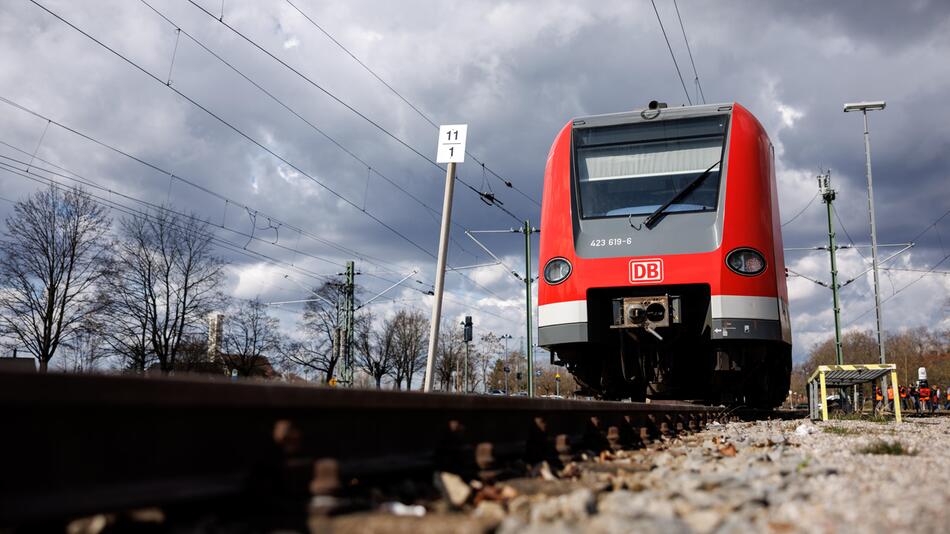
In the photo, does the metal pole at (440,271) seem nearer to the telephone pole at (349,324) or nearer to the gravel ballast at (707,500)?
the gravel ballast at (707,500)

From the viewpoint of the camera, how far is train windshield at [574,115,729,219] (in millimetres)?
8352

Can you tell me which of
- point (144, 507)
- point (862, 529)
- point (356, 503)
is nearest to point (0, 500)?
point (144, 507)

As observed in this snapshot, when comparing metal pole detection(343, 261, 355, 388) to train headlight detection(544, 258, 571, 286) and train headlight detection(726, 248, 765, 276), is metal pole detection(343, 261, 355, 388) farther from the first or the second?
train headlight detection(726, 248, 765, 276)

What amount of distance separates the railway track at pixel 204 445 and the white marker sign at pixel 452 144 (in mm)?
5807

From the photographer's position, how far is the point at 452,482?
2756 millimetres

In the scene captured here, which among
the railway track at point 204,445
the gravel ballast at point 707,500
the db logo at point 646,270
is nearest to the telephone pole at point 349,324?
the db logo at point 646,270

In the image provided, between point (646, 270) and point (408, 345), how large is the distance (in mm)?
61397

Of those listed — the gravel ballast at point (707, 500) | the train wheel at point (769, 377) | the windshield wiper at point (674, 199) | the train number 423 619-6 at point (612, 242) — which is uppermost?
the windshield wiper at point (674, 199)

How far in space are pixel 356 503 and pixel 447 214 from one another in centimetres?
693

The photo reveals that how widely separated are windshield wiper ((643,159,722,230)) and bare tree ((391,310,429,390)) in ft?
200

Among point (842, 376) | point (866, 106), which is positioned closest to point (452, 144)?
point (842, 376)

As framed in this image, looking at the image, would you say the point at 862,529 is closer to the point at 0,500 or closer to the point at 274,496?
the point at 274,496

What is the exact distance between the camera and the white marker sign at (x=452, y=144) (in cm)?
877

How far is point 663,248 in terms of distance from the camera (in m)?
8.00
